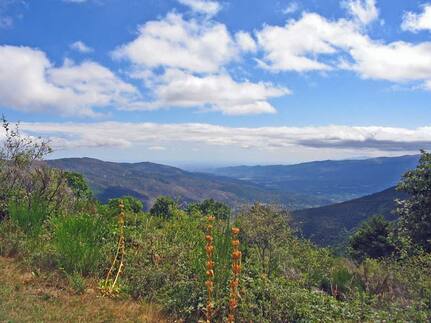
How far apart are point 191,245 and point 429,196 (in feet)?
59.4

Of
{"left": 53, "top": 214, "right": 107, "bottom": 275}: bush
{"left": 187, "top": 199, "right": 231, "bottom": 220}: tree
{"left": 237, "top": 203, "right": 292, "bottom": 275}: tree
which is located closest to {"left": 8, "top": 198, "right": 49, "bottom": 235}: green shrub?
{"left": 53, "top": 214, "right": 107, "bottom": 275}: bush

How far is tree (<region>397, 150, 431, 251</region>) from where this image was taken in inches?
865

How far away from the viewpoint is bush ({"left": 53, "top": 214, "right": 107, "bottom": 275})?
735cm

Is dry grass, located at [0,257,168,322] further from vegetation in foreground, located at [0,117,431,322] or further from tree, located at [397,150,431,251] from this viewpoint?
tree, located at [397,150,431,251]

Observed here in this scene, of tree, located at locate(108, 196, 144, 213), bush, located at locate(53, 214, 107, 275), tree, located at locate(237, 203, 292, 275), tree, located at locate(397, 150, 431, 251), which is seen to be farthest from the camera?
tree, located at locate(397, 150, 431, 251)

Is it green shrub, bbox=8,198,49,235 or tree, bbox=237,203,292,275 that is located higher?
green shrub, bbox=8,198,49,235

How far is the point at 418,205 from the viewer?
2253cm

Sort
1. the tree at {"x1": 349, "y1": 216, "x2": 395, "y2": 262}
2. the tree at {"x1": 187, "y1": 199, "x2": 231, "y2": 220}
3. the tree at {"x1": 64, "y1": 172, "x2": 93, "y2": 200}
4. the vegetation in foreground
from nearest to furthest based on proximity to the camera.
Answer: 1. the vegetation in foreground
2. the tree at {"x1": 187, "y1": 199, "x2": 231, "y2": 220}
3. the tree at {"x1": 64, "y1": 172, "x2": 93, "y2": 200}
4. the tree at {"x1": 349, "y1": 216, "x2": 395, "y2": 262}

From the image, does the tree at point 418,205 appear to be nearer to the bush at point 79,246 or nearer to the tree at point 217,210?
the tree at point 217,210

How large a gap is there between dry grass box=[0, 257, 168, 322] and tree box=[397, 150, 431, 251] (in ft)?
62.5

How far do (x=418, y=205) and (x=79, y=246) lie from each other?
20.4 metres

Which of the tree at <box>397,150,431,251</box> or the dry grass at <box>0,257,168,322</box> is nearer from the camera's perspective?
the dry grass at <box>0,257,168,322</box>

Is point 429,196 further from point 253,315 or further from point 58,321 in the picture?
point 58,321

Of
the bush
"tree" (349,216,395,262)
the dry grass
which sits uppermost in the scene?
the bush
